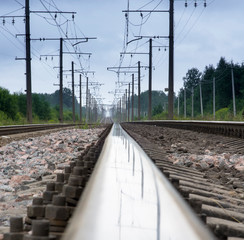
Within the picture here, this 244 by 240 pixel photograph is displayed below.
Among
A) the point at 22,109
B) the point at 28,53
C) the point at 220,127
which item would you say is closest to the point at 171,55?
the point at 28,53

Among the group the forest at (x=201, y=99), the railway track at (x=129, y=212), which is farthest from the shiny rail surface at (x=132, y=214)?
the forest at (x=201, y=99)

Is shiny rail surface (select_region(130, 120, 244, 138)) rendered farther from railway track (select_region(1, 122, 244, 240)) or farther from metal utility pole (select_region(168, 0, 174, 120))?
metal utility pole (select_region(168, 0, 174, 120))

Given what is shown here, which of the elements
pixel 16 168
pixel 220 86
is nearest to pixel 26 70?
pixel 16 168

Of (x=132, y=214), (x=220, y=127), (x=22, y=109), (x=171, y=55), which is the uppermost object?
(x=171, y=55)

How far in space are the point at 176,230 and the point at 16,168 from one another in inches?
182

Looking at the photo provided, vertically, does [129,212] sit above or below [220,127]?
below

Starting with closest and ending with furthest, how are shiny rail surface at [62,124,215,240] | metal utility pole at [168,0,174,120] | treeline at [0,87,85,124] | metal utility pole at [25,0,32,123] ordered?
shiny rail surface at [62,124,215,240] < metal utility pole at [168,0,174,120] < metal utility pole at [25,0,32,123] < treeline at [0,87,85,124]

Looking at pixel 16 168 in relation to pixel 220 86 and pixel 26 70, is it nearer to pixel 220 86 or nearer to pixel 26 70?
pixel 26 70

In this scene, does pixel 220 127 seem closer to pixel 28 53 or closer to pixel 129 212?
pixel 129 212

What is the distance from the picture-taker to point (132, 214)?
5.21 feet

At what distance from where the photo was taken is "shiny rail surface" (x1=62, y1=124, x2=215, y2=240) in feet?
4.11

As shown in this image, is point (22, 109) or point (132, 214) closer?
point (132, 214)

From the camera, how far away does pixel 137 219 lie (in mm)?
1512

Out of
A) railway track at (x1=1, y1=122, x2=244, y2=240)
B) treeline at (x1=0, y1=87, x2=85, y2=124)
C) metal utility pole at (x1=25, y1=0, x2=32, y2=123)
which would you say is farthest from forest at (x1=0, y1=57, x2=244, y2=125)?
railway track at (x1=1, y1=122, x2=244, y2=240)
